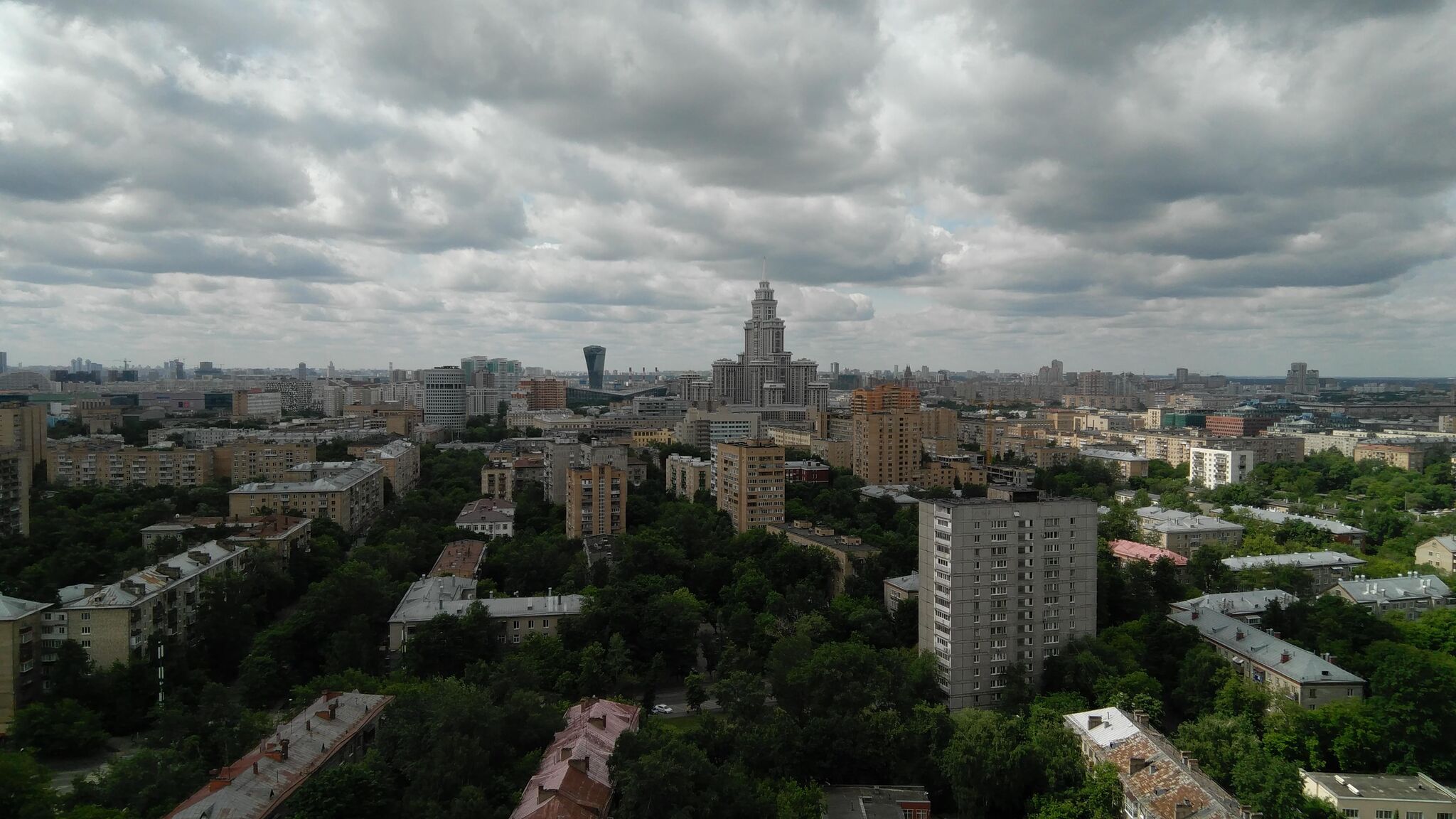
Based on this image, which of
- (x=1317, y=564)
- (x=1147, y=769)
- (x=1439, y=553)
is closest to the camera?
(x=1147, y=769)

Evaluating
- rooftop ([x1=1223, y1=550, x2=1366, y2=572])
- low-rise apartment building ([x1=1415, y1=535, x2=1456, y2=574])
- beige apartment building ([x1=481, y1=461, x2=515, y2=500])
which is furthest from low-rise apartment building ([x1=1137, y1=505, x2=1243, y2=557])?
beige apartment building ([x1=481, y1=461, x2=515, y2=500])

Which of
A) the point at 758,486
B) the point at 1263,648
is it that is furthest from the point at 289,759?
the point at 758,486

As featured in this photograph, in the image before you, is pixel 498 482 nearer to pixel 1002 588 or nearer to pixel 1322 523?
pixel 1002 588

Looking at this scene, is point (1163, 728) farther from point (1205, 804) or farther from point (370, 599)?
point (370, 599)

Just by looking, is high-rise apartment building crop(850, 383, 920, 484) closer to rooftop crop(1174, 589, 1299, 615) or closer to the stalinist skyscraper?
rooftop crop(1174, 589, 1299, 615)

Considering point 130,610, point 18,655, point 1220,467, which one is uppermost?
point 1220,467

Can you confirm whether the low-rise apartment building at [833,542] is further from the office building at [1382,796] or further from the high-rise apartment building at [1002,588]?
the office building at [1382,796]

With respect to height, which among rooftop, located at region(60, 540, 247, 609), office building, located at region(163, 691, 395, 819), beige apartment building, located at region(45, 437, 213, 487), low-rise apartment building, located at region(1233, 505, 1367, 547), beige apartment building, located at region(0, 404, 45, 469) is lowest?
office building, located at region(163, 691, 395, 819)
